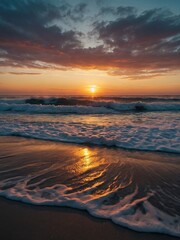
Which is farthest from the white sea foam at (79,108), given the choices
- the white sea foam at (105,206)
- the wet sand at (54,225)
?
the wet sand at (54,225)

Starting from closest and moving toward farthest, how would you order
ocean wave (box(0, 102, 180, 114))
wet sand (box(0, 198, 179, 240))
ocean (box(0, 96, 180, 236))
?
wet sand (box(0, 198, 179, 240)) < ocean (box(0, 96, 180, 236)) < ocean wave (box(0, 102, 180, 114))

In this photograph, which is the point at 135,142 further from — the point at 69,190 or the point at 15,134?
the point at 15,134

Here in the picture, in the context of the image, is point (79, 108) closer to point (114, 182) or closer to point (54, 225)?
point (114, 182)

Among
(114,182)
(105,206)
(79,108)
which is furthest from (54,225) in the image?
(79,108)

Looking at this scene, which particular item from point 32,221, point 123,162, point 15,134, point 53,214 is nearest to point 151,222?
point 53,214

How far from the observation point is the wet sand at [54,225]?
210cm

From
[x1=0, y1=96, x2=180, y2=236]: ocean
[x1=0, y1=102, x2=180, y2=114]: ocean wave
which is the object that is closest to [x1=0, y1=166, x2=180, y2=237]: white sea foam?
[x1=0, y1=96, x2=180, y2=236]: ocean

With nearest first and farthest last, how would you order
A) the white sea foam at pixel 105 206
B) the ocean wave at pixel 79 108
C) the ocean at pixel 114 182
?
the white sea foam at pixel 105 206
the ocean at pixel 114 182
the ocean wave at pixel 79 108

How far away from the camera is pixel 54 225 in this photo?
2262 millimetres

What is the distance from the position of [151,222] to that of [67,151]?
329 cm

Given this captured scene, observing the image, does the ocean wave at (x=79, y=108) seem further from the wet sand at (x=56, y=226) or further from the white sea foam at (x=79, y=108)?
the wet sand at (x=56, y=226)

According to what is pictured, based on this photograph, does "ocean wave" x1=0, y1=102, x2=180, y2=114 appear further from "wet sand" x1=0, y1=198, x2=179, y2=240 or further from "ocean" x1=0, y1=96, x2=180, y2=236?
"wet sand" x1=0, y1=198, x2=179, y2=240

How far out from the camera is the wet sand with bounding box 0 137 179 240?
2102 mm

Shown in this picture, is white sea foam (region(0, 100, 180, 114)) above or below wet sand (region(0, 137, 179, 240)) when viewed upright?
below
